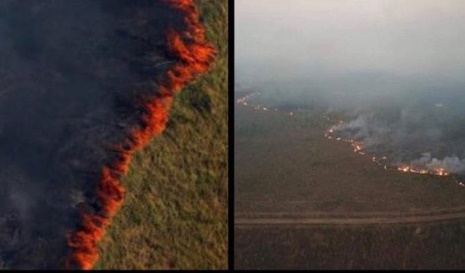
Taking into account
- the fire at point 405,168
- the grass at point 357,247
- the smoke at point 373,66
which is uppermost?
the smoke at point 373,66

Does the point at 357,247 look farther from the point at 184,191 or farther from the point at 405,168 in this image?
the point at 184,191

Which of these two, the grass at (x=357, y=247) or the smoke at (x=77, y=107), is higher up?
the smoke at (x=77, y=107)

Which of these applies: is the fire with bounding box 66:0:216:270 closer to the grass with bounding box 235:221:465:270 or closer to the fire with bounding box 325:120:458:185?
the grass with bounding box 235:221:465:270

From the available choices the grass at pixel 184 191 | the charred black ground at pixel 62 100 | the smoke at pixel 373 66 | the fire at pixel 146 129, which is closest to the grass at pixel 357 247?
the grass at pixel 184 191

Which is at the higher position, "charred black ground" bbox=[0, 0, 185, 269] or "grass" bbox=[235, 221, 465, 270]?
"charred black ground" bbox=[0, 0, 185, 269]

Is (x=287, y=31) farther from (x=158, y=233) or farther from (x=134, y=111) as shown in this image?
(x=158, y=233)

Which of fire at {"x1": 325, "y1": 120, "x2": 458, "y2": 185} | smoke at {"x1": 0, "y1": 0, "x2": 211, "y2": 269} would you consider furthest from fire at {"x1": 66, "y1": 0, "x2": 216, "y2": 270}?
fire at {"x1": 325, "y1": 120, "x2": 458, "y2": 185}

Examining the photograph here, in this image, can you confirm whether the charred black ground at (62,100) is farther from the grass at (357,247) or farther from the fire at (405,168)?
the fire at (405,168)

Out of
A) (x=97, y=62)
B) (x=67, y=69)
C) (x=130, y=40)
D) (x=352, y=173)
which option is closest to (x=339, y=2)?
(x=352, y=173)
